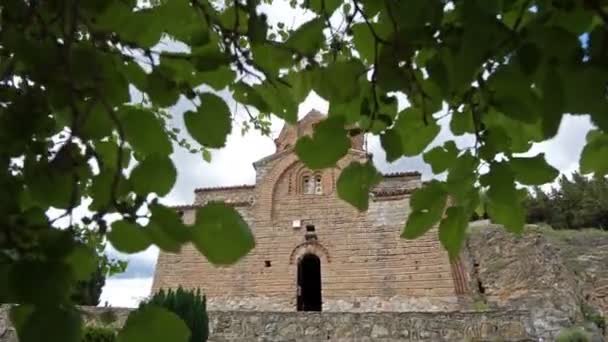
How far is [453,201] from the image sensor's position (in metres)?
1.08

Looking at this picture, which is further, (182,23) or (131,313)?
(182,23)

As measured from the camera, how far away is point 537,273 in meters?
10.8

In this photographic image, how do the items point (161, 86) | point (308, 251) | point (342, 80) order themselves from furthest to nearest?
point (308, 251) → point (342, 80) → point (161, 86)

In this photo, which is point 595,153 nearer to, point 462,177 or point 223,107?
point 462,177

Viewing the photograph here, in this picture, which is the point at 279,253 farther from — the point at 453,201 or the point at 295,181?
the point at 453,201

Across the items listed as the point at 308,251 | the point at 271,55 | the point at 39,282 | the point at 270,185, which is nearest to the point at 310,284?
the point at 308,251

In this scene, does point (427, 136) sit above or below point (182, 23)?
below

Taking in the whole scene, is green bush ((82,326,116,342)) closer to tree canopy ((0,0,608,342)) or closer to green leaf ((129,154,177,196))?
tree canopy ((0,0,608,342))

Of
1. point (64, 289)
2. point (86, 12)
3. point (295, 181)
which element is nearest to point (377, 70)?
point (86, 12)

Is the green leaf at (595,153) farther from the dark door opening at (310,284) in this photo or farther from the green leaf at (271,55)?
the dark door opening at (310,284)

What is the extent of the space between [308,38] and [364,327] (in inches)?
313

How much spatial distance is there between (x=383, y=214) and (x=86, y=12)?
1206cm

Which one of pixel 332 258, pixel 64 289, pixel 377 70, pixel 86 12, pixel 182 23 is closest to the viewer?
pixel 64 289

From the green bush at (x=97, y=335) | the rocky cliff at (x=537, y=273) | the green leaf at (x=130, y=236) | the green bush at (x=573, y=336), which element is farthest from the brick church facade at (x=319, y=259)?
the green leaf at (x=130, y=236)
